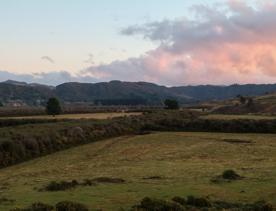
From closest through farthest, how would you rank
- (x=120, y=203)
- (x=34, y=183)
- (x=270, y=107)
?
1. (x=120, y=203)
2. (x=34, y=183)
3. (x=270, y=107)

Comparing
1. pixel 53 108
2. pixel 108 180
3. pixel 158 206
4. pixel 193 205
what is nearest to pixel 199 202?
pixel 193 205

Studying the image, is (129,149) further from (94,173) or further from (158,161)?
(94,173)

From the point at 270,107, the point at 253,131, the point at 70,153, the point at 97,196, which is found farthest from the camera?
the point at 270,107

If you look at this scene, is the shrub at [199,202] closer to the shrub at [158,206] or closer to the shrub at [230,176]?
the shrub at [158,206]

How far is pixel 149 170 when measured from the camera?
43469 mm

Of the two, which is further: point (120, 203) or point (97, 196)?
point (97, 196)

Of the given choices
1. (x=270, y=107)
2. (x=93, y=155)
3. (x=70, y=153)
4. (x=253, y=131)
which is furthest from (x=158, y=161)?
(x=270, y=107)

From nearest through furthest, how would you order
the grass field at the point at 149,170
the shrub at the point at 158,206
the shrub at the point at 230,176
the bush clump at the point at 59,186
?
the shrub at the point at 158,206 < the grass field at the point at 149,170 < the bush clump at the point at 59,186 < the shrub at the point at 230,176

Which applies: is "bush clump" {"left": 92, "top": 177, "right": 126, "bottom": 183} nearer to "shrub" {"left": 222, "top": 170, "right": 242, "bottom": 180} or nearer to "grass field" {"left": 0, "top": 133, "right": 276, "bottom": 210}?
"grass field" {"left": 0, "top": 133, "right": 276, "bottom": 210}

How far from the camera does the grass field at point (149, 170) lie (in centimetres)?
2919

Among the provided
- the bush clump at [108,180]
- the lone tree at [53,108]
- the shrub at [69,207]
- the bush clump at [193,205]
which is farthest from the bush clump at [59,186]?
the lone tree at [53,108]

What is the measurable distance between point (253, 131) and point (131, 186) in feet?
208

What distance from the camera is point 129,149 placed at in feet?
212

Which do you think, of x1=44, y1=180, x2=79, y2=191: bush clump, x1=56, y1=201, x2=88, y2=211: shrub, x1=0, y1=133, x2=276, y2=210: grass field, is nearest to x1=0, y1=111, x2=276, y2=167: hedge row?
x1=0, y1=133, x2=276, y2=210: grass field
